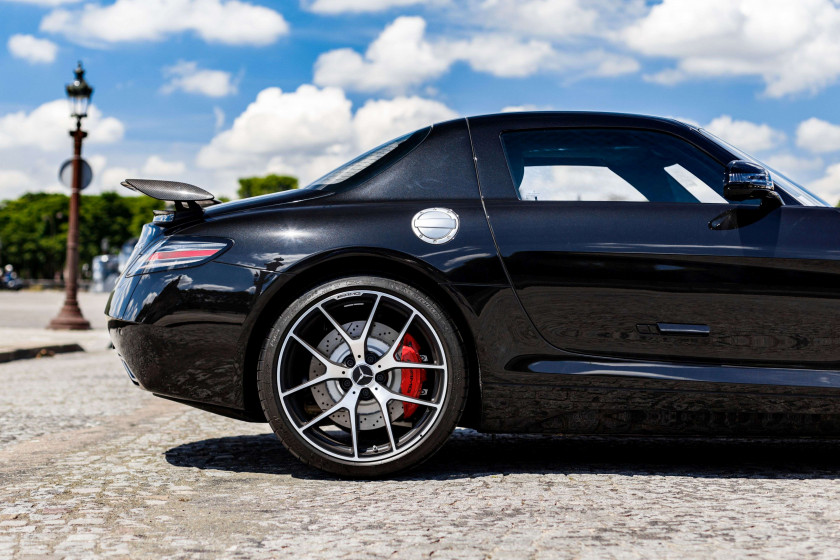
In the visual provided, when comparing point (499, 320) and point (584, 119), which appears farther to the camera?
point (584, 119)

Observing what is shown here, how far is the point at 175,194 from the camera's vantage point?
3.78 meters

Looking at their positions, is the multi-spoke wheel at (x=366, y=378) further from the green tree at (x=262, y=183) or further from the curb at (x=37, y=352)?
the green tree at (x=262, y=183)

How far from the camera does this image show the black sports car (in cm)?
356

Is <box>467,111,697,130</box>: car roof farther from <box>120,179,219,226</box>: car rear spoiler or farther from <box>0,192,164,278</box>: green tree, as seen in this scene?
<box>0,192,164,278</box>: green tree

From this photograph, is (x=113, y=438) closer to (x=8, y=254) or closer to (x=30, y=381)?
(x=30, y=381)

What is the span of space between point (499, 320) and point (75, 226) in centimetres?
1477

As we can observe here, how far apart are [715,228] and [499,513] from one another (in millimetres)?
1433

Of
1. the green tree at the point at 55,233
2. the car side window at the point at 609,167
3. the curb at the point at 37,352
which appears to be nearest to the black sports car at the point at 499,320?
the car side window at the point at 609,167

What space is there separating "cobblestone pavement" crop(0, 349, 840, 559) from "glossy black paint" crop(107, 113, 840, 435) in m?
0.32

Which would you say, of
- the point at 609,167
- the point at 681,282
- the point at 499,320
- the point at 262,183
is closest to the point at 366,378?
the point at 499,320

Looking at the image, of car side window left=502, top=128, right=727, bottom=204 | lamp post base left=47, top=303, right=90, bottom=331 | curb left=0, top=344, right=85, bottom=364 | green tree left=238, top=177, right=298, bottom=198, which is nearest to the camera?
car side window left=502, top=128, right=727, bottom=204

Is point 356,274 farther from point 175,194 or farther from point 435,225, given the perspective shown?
point 175,194

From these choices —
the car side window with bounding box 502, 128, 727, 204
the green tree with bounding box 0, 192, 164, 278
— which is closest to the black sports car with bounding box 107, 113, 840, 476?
the car side window with bounding box 502, 128, 727, 204

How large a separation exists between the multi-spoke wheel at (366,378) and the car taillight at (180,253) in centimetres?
39
